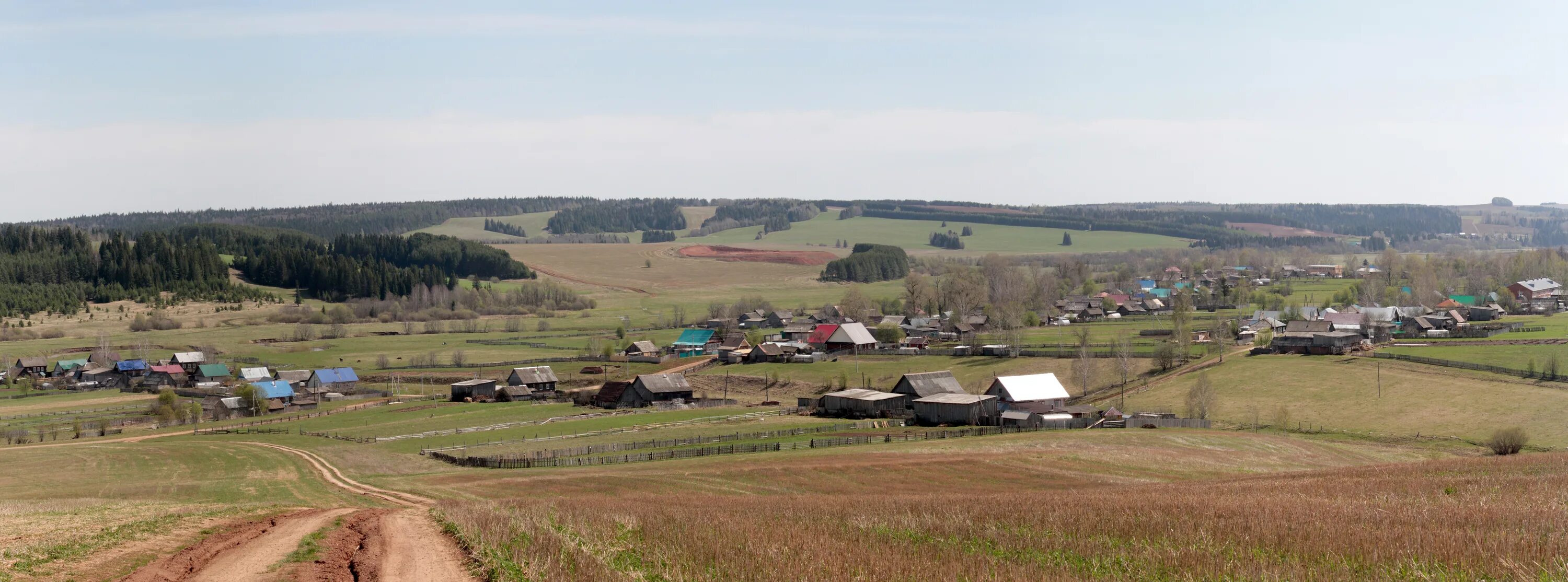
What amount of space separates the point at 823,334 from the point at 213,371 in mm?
60433

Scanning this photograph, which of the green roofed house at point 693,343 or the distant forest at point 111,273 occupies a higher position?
the distant forest at point 111,273

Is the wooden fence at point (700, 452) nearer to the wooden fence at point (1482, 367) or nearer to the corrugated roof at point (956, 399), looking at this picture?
the corrugated roof at point (956, 399)

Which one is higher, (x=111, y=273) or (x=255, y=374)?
(x=111, y=273)

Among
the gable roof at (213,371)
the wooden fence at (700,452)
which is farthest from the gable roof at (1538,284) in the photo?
the gable roof at (213,371)

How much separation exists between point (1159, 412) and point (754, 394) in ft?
113

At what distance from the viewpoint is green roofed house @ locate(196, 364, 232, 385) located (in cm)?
10481

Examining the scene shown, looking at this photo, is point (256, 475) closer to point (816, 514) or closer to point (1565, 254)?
point (816, 514)

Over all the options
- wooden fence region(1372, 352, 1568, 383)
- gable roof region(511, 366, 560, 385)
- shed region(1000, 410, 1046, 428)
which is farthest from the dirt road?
wooden fence region(1372, 352, 1568, 383)

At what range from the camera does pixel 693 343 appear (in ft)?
406

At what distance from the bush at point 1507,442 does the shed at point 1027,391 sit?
83.3 ft

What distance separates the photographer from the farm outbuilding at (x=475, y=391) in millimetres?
91375

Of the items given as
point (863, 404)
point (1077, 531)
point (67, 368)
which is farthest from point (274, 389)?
point (1077, 531)

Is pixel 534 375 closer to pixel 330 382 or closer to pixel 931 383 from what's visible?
pixel 330 382

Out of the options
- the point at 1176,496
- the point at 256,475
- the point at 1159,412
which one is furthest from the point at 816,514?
the point at 1159,412
